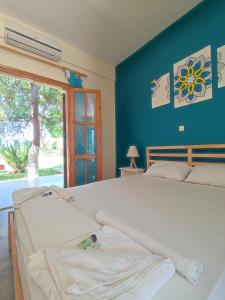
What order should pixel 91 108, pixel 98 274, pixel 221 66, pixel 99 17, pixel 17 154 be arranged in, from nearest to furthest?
1. pixel 98 274
2. pixel 221 66
3. pixel 99 17
4. pixel 91 108
5. pixel 17 154

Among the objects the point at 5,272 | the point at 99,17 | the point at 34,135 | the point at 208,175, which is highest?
the point at 99,17

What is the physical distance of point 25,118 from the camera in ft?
18.0

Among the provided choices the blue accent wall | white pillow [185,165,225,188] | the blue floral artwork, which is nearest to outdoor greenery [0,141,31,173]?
the blue accent wall

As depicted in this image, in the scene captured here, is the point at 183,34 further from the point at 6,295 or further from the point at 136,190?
the point at 6,295

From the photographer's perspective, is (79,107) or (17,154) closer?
(79,107)

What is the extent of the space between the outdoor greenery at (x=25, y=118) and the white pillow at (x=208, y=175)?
4.40 metres

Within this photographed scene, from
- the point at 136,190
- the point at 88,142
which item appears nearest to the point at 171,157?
the point at 136,190

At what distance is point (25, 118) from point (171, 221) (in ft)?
18.4

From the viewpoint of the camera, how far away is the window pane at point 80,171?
330cm

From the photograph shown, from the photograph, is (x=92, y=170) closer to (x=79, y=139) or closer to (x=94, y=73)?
(x=79, y=139)

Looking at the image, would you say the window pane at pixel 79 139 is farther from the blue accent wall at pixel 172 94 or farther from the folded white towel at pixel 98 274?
the folded white towel at pixel 98 274

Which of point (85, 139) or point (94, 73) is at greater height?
point (94, 73)

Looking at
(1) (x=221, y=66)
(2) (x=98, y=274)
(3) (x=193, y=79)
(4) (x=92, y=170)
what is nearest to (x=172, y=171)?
(3) (x=193, y=79)

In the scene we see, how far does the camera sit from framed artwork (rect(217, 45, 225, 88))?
2178mm
